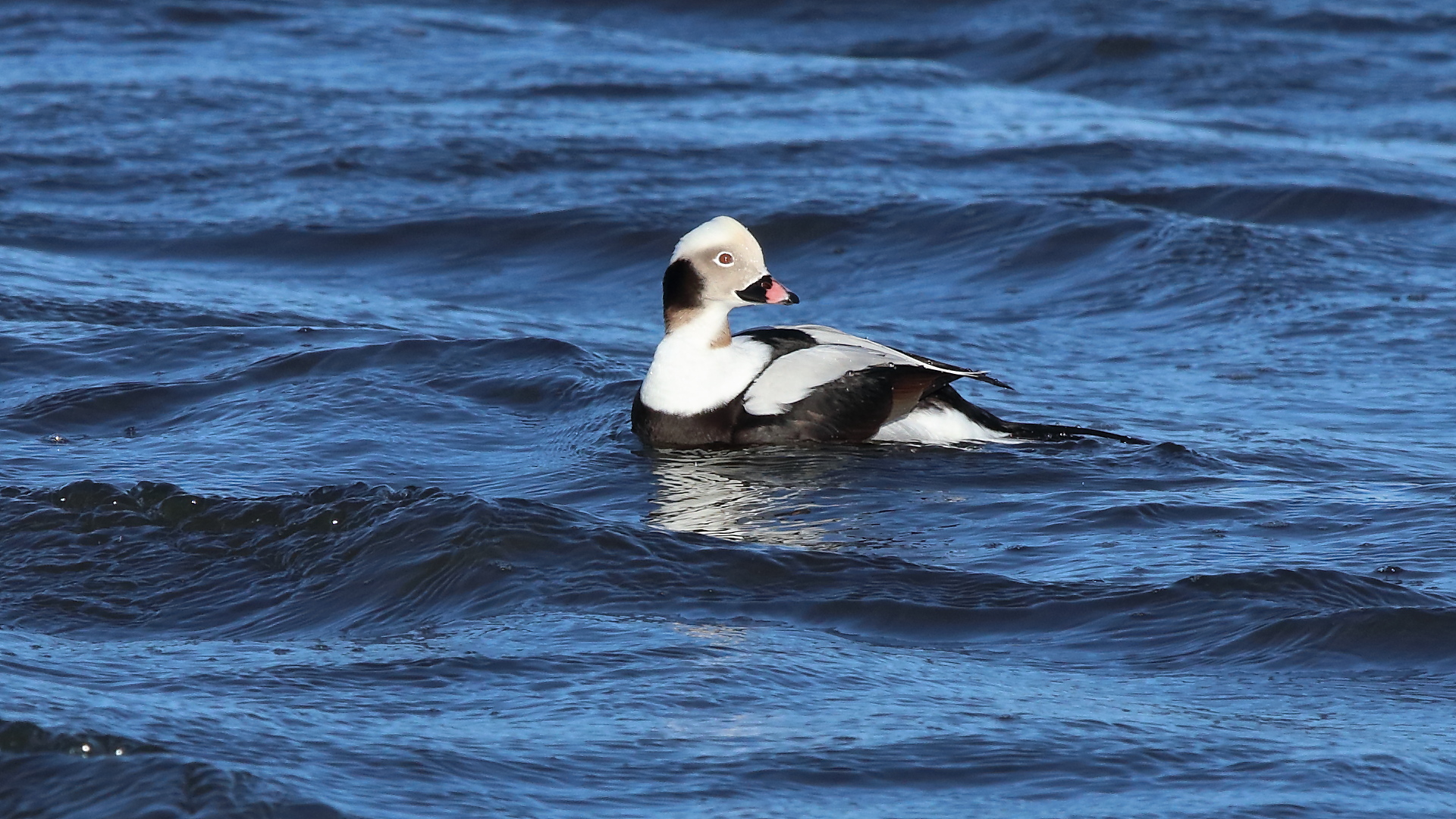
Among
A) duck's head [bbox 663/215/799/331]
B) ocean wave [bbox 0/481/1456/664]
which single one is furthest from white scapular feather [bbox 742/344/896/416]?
ocean wave [bbox 0/481/1456/664]

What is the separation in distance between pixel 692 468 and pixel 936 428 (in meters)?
0.92

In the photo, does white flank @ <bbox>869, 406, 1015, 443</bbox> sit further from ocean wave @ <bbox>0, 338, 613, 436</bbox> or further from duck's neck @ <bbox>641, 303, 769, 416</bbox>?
ocean wave @ <bbox>0, 338, 613, 436</bbox>

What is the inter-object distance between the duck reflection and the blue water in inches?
1.2

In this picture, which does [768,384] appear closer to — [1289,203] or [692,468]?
[692,468]

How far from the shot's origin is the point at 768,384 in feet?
22.9

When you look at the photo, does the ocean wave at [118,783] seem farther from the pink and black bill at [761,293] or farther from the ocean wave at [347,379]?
the pink and black bill at [761,293]

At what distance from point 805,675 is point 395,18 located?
48.5 feet

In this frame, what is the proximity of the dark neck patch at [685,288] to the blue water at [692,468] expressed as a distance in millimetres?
545

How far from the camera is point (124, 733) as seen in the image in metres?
4.12

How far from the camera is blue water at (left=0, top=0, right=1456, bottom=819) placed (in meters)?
4.22

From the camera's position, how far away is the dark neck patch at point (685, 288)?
7184mm

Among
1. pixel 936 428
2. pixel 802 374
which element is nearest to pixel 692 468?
pixel 802 374

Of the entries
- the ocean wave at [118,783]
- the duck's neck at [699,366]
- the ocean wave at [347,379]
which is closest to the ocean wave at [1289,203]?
the ocean wave at [347,379]

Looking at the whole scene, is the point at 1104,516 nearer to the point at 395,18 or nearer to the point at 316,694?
the point at 316,694
